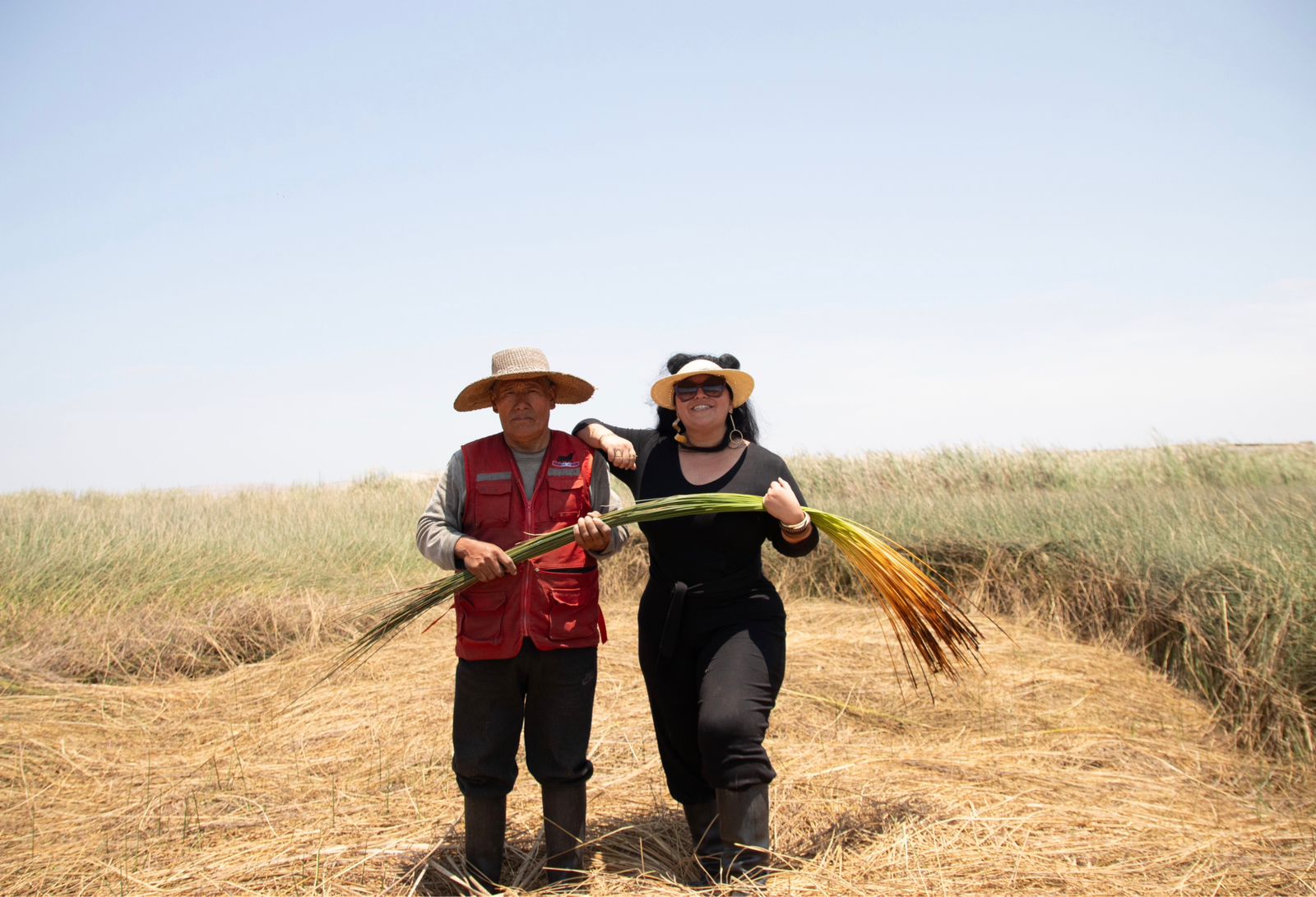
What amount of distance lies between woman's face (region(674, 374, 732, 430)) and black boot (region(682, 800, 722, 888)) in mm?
1216

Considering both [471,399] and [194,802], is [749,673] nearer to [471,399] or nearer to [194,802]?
[471,399]

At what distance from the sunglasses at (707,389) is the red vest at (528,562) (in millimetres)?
364

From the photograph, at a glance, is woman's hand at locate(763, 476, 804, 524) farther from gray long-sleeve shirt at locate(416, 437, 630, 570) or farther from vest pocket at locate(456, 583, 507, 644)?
vest pocket at locate(456, 583, 507, 644)

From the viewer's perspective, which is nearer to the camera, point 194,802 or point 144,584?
point 194,802

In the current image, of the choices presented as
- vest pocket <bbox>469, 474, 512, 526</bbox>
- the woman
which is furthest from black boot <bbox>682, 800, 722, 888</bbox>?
vest pocket <bbox>469, 474, 512, 526</bbox>

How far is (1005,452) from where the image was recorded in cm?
1396

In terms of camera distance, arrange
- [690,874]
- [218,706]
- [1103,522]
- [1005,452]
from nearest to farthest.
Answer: [690,874] < [218,706] < [1103,522] < [1005,452]

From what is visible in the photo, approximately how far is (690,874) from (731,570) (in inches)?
38.5

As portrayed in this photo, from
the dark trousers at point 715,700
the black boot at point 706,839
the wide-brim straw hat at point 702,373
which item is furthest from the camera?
the wide-brim straw hat at point 702,373

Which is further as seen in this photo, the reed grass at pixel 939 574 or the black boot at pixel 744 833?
the reed grass at pixel 939 574

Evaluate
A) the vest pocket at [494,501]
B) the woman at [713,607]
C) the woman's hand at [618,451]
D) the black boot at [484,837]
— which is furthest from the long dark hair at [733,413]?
the black boot at [484,837]

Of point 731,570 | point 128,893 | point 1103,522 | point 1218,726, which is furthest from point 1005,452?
point 128,893

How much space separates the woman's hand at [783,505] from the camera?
2.75 m

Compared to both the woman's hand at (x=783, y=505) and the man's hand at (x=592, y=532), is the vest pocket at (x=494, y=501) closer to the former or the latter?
the man's hand at (x=592, y=532)
